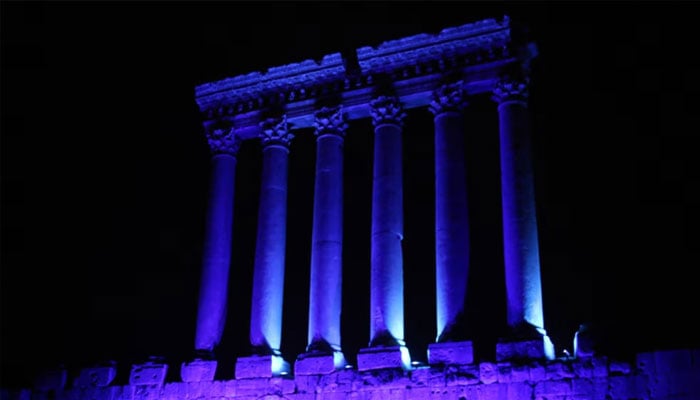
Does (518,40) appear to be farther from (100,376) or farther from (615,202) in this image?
(100,376)

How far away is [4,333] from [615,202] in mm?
18572

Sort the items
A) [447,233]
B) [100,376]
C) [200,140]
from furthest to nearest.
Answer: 1. [200,140]
2. [100,376]
3. [447,233]

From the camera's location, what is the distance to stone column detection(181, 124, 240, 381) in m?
18.1

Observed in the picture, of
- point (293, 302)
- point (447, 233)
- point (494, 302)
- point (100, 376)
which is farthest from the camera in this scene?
point (293, 302)

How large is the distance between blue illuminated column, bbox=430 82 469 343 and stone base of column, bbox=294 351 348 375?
2434 mm

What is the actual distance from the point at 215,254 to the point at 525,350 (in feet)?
28.0

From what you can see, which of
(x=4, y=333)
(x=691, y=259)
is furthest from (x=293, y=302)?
(x=691, y=259)

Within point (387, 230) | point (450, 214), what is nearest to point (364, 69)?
point (387, 230)

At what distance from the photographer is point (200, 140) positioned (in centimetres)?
2500

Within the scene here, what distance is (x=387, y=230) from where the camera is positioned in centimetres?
1753

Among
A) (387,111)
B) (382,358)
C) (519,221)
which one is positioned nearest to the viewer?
(382,358)

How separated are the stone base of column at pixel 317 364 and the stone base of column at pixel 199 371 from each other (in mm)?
2202

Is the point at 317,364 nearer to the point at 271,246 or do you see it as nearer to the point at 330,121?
the point at 271,246

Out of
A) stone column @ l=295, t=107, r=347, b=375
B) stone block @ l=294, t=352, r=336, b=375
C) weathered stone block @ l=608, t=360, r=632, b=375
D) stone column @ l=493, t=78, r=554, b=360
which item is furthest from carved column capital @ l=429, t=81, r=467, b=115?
weathered stone block @ l=608, t=360, r=632, b=375
